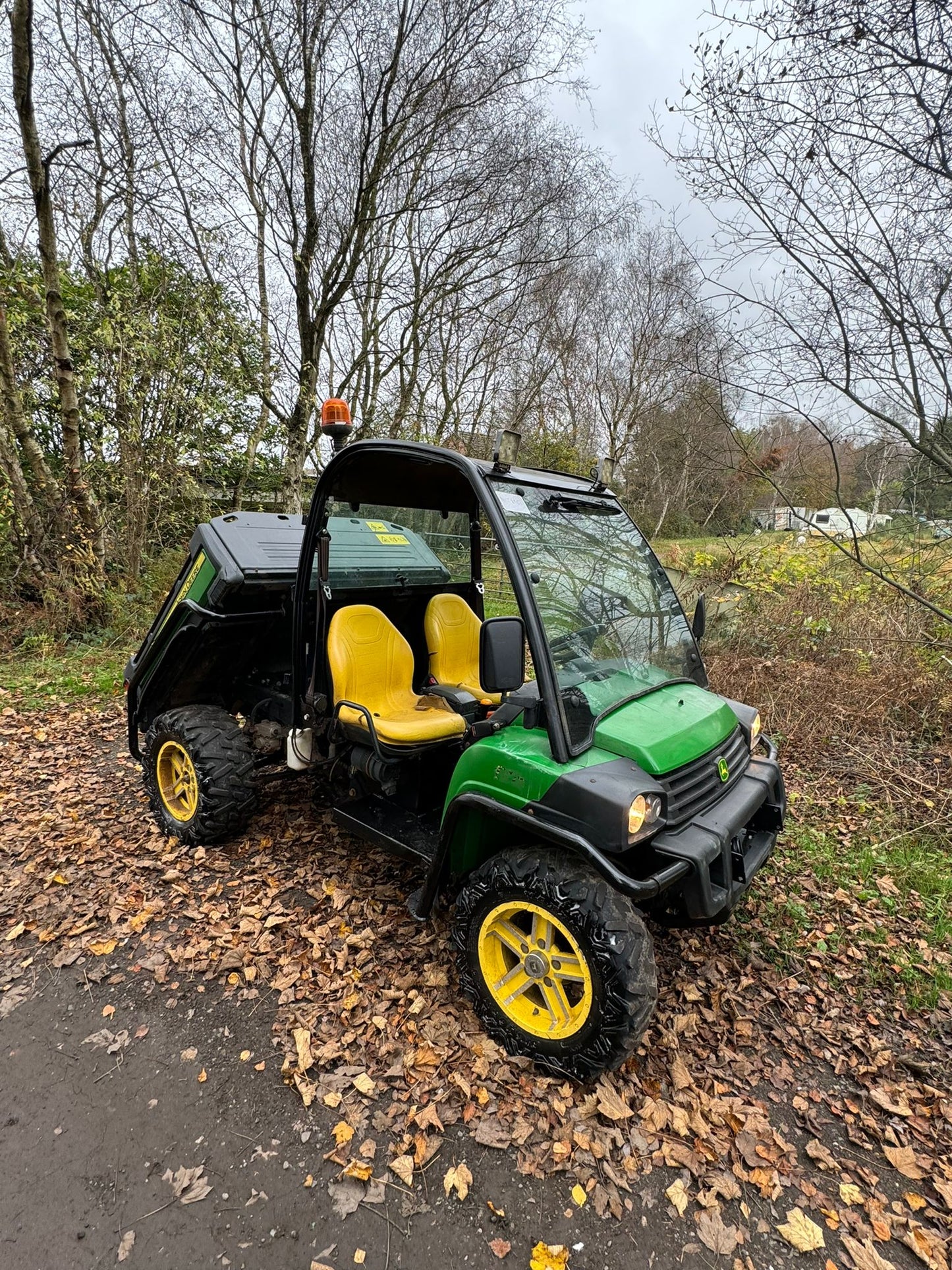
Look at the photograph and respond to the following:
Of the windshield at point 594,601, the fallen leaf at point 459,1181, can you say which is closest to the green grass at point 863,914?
the windshield at point 594,601

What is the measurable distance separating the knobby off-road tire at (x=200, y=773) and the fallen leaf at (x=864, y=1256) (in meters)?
2.99

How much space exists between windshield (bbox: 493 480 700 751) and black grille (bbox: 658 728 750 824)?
337 millimetres

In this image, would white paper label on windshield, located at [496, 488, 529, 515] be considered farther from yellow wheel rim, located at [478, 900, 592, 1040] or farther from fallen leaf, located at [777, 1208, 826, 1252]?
fallen leaf, located at [777, 1208, 826, 1252]

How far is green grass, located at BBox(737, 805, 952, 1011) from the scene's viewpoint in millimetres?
2725

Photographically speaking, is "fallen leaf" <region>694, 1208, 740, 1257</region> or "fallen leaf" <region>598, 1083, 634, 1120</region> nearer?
"fallen leaf" <region>694, 1208, 740, 1257</region>

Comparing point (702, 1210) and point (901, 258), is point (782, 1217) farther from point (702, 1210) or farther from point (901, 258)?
point (901, 258)

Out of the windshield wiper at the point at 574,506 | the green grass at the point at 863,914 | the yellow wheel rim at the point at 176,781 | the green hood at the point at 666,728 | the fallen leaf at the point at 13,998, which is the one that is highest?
the windshield wiper at the point at 574,506

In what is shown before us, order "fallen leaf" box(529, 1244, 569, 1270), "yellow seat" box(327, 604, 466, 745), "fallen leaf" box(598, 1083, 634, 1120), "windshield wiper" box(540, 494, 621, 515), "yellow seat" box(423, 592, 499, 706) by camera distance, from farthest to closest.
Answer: "yellow seat" box(423, 592, 499, 706) → "yellow seat" box(327, 604, 466, 745) → "windshield wiper" box(540, 494, 621, 515) → "fallen leaf" box(598, 1083, 634, 1120) → "fallen leaf" box(529, 1244, 569, 1270)

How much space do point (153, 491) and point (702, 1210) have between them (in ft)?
27.3

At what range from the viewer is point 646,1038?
2314mm

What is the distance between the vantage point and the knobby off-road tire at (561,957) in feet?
6.16

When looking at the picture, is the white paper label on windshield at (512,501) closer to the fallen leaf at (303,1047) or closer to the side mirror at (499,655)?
the side mirror at (499,655)

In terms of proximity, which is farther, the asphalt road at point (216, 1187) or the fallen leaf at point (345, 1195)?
the fallen leaf at point (345, 1195)

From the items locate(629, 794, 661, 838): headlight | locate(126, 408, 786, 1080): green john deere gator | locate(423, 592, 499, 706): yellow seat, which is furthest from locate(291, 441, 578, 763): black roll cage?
locate(423, 592, 499, 706): yellow seat
